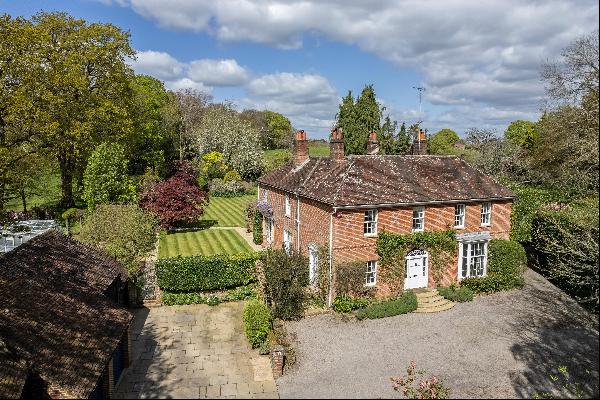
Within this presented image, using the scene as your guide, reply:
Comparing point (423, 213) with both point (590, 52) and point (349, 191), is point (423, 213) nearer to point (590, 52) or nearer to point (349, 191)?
point (349, 191)

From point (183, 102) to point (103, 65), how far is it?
1626 inches

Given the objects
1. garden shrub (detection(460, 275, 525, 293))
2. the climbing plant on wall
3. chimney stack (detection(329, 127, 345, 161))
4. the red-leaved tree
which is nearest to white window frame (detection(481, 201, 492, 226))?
the climbing plant on wall

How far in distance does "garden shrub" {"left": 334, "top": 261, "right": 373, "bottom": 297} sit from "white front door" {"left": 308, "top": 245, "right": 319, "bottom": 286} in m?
2.03

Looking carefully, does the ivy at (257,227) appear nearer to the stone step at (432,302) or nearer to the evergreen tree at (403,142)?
the stone step at (432,302)

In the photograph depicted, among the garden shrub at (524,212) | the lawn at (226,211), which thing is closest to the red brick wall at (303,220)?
the lawn at (226,211)

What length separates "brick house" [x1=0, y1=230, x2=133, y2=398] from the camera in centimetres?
1128

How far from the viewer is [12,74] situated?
76.5 feet

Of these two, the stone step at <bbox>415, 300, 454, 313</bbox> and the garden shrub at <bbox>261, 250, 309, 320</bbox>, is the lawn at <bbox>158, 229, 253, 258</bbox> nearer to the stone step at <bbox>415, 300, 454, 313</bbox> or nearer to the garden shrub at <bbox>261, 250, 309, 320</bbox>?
the garden shrub at <bbox>261, 250, 309, 320</bbox>

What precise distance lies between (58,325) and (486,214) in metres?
22.7

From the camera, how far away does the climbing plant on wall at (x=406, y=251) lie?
22875 mm

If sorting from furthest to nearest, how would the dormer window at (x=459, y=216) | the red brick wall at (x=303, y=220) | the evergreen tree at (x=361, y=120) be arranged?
the evergreen tree at (x=361, y=120) → the dormer window at (x=459, y=216) → the red brick wall at (x=303, y=220)

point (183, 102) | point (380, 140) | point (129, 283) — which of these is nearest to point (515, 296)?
point (129, 283)

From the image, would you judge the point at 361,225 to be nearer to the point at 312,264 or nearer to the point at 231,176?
the point at 312,264

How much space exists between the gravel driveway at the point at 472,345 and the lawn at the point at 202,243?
42.6 ft
